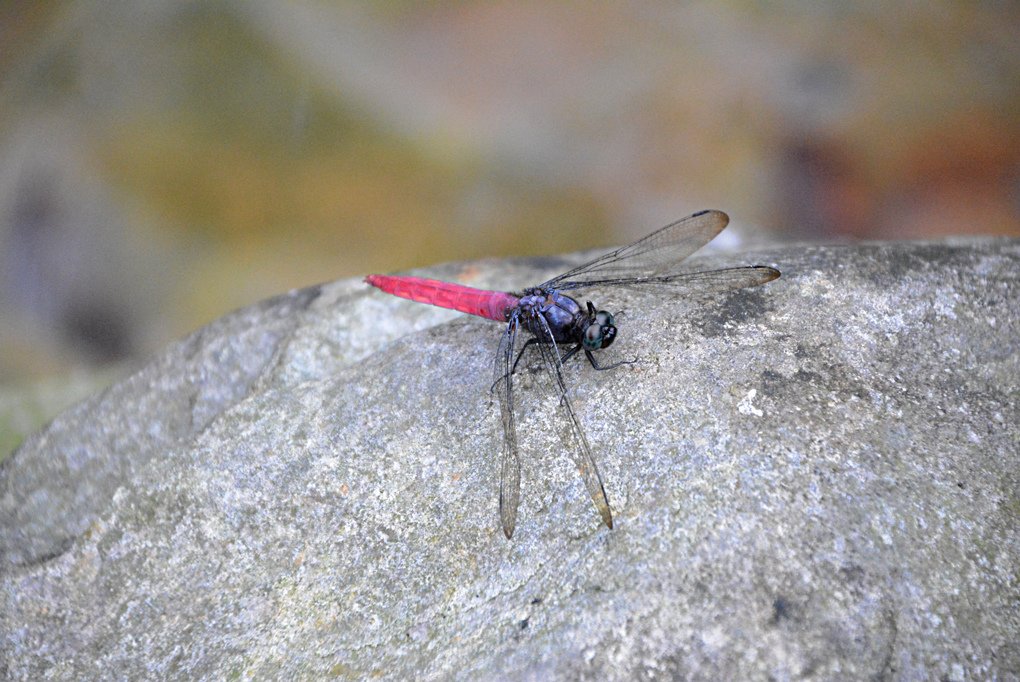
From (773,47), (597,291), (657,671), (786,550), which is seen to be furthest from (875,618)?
(773,47)

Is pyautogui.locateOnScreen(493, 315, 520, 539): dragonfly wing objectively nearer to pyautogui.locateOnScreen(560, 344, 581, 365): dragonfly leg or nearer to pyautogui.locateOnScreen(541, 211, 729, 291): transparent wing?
pyautogui.locateOnScreen(560, 344, 581, 365): dragonfly leg

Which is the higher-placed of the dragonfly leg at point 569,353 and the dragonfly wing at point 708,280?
the dragonfly wing at point 708,280

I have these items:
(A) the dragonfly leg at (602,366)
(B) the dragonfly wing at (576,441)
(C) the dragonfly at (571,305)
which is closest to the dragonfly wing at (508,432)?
(C) the dragonfly at (571,305)

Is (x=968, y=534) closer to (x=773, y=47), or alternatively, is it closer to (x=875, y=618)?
(x=875, y=618)

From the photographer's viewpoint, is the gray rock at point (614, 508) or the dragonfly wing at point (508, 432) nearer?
the gray rock at point (614, 508)

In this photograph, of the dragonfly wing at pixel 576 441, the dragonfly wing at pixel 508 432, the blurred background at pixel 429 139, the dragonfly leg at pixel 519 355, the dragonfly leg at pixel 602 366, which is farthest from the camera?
the blurred background at pixel 429 139

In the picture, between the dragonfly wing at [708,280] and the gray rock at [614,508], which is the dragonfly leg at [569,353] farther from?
the dragonfly wing at [708,280]

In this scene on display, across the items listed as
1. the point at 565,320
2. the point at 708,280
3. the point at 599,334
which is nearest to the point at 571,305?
the point at 565,320
